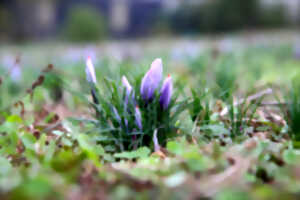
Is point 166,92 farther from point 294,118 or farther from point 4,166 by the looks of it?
point 4,166

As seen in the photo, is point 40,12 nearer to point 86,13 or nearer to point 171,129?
point 86,13

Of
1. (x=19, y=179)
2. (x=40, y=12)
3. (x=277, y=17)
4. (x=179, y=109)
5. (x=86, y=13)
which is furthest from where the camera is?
(x=40, y=12)

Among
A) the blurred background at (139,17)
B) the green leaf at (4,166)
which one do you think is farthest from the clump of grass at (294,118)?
the blurred background at (139,17)

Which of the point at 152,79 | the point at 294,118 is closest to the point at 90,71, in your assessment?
the point at 152,79

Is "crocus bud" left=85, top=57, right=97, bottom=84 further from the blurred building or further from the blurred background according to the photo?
the blurred building

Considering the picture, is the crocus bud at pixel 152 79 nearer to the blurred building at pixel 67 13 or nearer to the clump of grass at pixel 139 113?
the clump of grass at pixel 139 113

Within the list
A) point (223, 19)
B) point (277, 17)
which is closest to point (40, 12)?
point (223, 19)
